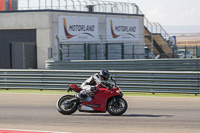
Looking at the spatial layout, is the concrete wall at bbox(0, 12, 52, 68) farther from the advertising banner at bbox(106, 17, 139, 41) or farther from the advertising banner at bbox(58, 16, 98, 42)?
the advertising banner at bbox(106, 17, 139, 41)

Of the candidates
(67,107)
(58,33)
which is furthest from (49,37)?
(67,107)

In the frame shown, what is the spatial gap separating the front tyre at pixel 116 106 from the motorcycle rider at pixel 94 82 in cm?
51

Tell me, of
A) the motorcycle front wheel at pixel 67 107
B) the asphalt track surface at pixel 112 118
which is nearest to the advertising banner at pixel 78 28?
the asphalt track surface at pixel 112 118

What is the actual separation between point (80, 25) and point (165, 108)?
80.3 ft

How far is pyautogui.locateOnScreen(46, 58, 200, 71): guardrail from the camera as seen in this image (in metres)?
22.1

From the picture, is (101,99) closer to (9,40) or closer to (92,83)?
(92,83)

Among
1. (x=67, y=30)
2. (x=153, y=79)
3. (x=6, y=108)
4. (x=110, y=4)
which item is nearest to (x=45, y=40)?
(x=67, y=30)

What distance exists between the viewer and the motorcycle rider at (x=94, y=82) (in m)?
10.5

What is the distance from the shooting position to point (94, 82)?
1079cm

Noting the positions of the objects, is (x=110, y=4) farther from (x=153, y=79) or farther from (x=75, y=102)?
(x=75, y=102)

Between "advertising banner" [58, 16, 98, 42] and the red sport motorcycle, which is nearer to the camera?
the red sport motorcycle

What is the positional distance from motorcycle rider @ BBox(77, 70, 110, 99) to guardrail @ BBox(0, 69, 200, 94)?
18.0ft

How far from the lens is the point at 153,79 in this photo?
51.9 ft

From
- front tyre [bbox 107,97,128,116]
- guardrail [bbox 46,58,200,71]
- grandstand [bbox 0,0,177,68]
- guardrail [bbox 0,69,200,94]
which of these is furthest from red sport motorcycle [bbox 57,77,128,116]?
grandstand [bbox 0,0,177,68]
